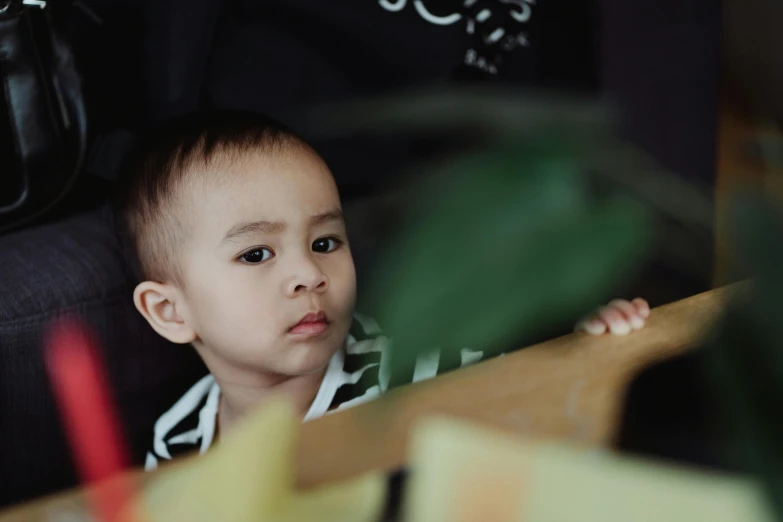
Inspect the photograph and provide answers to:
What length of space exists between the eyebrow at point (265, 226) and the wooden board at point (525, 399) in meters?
0.27

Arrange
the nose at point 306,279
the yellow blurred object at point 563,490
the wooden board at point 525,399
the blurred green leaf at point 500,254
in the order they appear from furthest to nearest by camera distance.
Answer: the nose at point 306,279
the wooden board at point 525,399
the yellow blurred object at point 563,490
the blurred green leaf at point 500,254

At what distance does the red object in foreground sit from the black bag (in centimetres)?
20

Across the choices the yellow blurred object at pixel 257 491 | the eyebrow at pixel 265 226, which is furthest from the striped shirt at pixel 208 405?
the yellow blurred object at pixel 257 491

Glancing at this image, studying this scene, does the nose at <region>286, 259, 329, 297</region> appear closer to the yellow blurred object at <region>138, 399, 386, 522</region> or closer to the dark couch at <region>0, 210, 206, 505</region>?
the dark couch at <region>0, 210, 206, 505</region>

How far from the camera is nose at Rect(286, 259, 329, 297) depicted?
774 mm

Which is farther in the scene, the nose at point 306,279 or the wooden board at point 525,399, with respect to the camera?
the nose at point 306,279

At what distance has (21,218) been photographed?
950mm

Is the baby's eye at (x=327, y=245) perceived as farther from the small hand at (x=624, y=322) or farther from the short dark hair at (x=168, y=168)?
the small hand at (x=624, y=322)

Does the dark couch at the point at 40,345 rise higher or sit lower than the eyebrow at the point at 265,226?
lower

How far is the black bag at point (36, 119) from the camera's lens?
930mm

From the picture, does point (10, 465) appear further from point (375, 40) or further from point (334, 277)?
point (375, 40)

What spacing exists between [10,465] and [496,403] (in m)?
0.55

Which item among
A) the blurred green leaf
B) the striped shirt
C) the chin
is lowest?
the striped shirt

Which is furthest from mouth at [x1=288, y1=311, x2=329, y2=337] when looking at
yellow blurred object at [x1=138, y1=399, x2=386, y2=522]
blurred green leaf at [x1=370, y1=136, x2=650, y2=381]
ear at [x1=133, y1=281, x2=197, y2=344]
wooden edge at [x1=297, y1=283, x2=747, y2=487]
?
blurred green leaf at [x1=370, y1=136, x2=650, y2=381]
